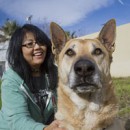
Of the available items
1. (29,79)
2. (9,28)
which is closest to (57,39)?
(29,79)

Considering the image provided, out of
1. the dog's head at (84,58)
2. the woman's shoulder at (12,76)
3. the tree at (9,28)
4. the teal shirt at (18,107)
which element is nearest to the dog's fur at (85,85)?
the dog's head at (84,58)

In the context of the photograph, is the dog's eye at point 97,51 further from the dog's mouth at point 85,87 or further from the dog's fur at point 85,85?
the dog's mouth at point 85,87

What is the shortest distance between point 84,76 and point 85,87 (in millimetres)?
149

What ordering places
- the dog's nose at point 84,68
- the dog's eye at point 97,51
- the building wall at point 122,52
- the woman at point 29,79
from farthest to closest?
the building wall at point 122,52 → the woman at point 29,79 → the dog's eye at point 97,51 → the dog's nose at point 84,68

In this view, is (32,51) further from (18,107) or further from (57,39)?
(18,107)

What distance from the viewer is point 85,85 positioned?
3.85m

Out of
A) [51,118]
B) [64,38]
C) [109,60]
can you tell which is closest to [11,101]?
[51,118]

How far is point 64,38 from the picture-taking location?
14.7 feet

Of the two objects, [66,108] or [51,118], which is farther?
[51,118]

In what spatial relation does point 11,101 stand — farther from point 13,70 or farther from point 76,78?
point 76,78

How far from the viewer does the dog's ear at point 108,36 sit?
4.44 meters

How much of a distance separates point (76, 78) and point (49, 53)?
135 cm

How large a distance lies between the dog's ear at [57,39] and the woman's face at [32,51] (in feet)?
1.41

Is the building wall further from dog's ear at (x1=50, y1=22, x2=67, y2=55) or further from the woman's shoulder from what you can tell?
dog's ear at (x1=50, y1=22, x2=67, y2=55)
